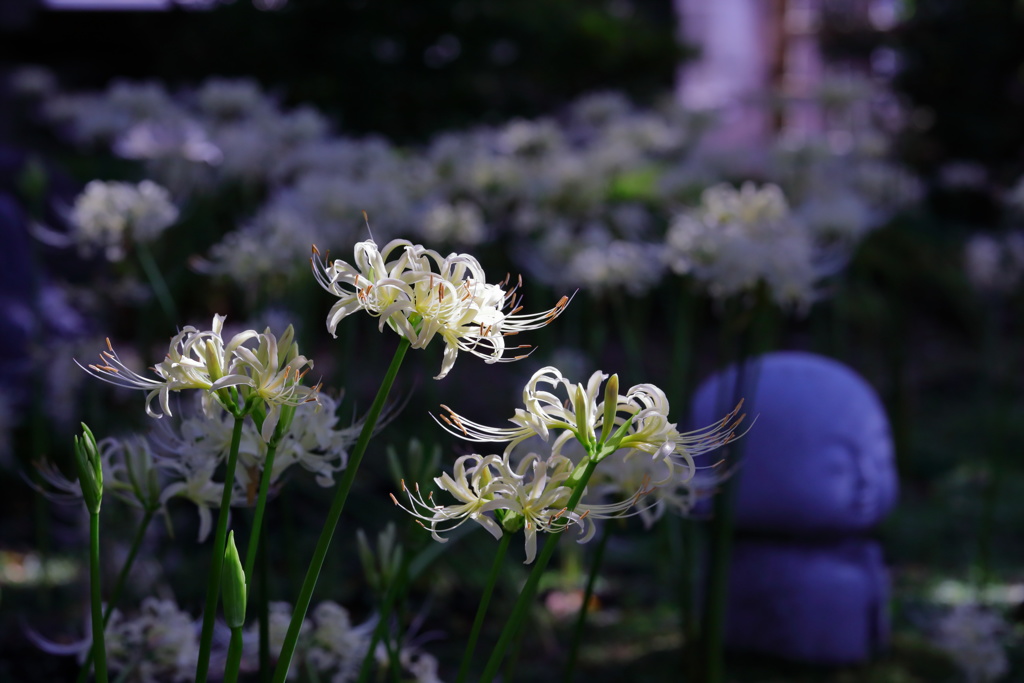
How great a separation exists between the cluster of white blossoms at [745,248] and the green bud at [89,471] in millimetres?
1227

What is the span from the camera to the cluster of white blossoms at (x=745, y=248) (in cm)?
188

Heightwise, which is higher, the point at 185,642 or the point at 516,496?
the point at 516,496

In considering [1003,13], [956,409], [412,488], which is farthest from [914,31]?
[412,488]

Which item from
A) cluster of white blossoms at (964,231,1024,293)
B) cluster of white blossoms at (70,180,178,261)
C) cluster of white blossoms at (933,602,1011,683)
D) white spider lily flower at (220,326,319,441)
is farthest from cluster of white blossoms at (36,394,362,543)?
cluster of white blossoms at (964,231,1024,293)

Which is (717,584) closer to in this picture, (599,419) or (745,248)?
(745,248)

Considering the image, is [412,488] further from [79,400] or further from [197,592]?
[79,400]

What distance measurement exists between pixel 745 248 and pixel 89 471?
1.25 meters

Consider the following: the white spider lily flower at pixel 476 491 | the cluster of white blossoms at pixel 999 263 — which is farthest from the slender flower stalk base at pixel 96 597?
the cluster of white blossoms at pixel 999 263

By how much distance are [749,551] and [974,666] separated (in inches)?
20.6

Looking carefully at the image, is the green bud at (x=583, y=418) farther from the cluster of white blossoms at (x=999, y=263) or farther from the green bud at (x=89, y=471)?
the cluster of white blossoms at (x=999, y=263)

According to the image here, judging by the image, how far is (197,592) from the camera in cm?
261

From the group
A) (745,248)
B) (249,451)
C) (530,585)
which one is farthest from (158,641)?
(745,248)

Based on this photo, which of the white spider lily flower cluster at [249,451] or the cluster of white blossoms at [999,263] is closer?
the white spider lily flower cluster at [249,451]

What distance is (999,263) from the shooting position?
11.9 ft
